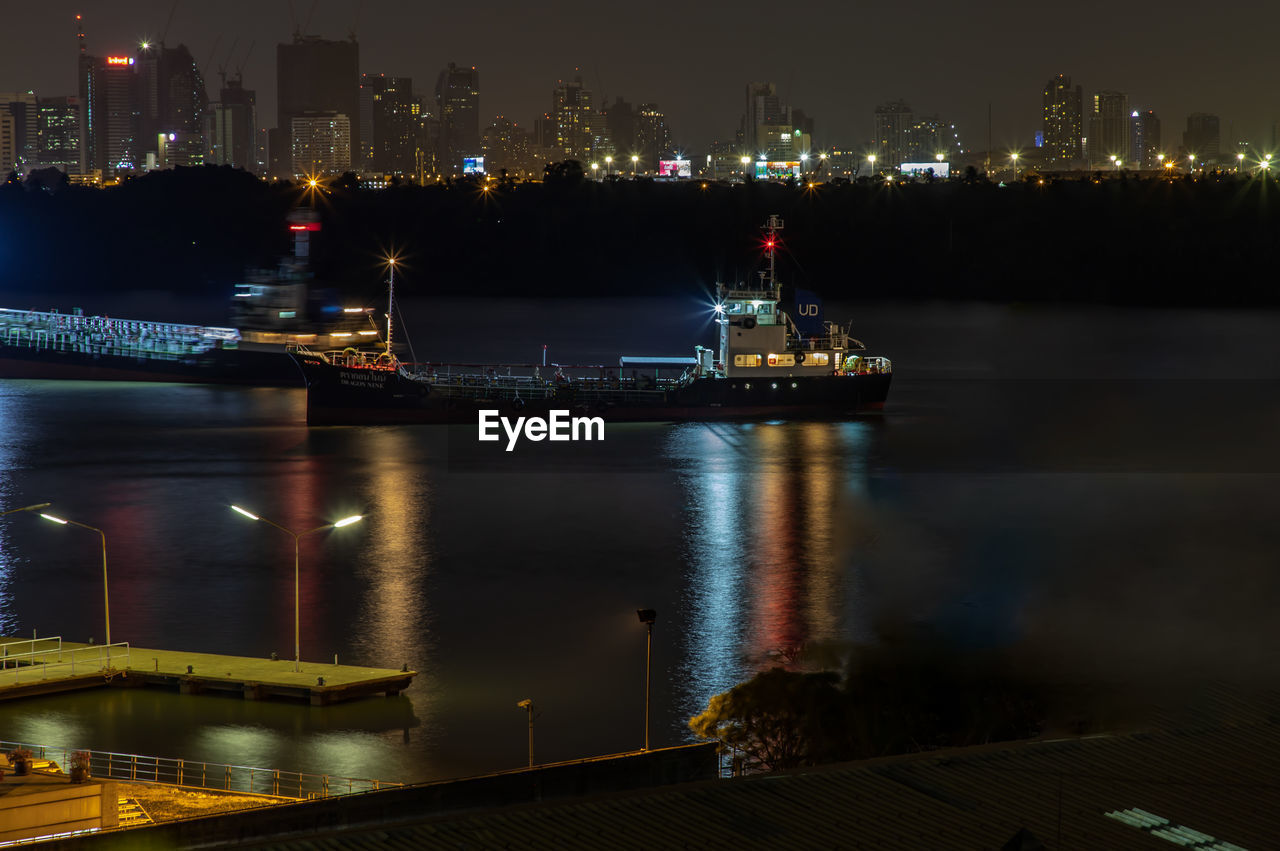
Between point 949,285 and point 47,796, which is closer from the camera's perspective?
point 47,796

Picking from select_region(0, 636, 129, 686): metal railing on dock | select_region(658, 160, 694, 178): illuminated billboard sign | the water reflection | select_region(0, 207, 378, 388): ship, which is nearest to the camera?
select_region(0, 636, 129, 686): metal railing on dock

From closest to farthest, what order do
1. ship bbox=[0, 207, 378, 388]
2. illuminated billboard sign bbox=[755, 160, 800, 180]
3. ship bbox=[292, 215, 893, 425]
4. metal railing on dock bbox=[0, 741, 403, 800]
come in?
metal railing on dock bbox=[0, 741, 403, 800] < ship bbox=[292, 215, 893, 425] < ship bbox=[0, 207, 378, 388] < illuminated billboard sign bbox=[755, 160, 800, 180]

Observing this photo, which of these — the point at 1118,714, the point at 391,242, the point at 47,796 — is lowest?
the point at 1118,714

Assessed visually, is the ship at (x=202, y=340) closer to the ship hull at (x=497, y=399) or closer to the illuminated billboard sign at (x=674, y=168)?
the ship hull at (x=497, y=399)

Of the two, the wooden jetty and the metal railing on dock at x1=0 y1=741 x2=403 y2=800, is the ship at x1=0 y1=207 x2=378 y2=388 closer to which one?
the wooden jetty

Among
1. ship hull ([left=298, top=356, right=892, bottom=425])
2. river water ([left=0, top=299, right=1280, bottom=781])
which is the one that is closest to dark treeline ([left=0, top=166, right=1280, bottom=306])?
river water ([left=0, top=299, right=1280, bottom=781])

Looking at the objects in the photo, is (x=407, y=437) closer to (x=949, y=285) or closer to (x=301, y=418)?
(x=301, y=418)

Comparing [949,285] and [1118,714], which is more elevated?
[949,285]

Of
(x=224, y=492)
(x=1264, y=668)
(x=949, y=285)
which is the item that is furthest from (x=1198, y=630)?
(x=949, y=285)
